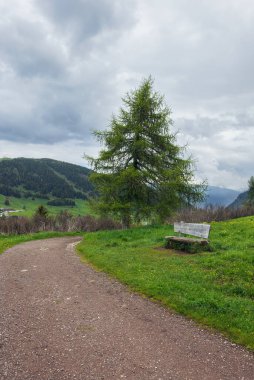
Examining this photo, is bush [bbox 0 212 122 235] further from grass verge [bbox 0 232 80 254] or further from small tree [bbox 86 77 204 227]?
small tree [bbox 86 77 204 227]

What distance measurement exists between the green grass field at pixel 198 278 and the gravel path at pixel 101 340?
561 millimetres

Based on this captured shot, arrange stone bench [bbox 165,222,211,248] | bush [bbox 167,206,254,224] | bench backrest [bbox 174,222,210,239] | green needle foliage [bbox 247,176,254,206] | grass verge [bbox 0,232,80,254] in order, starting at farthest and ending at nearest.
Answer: green needle foliage [bbox 247,176,254,206]
bush [bbox 167,206,254,224]
grass verge [bbox 0,232,80,254]
bench backrest [bbox 174,222,210,239]
stone bench [bbox 165,222,211,248]

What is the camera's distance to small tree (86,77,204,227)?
28484 mm

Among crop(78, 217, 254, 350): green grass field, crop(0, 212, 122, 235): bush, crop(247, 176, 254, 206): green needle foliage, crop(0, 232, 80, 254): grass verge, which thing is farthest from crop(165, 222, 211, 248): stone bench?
crop(247, 176, 254, 206): green needle foliage

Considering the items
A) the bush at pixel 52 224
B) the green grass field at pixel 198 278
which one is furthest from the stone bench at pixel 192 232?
the bush at pixel 52 224

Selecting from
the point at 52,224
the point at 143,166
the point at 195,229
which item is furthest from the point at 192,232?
the point at 52,224

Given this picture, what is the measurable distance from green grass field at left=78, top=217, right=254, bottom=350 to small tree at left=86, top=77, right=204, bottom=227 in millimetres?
9351

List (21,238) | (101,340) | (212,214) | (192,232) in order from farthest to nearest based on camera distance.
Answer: (212,214) → (21,238) → (192,232) → (101,340)

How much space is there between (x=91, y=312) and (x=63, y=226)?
3075 centimetres

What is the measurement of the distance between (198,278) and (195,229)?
24.0 feet

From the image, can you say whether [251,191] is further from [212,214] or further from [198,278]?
[198,278]

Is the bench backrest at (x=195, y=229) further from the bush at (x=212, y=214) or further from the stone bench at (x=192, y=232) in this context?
the bush at (x=212, y=214)

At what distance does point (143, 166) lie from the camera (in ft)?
97.7

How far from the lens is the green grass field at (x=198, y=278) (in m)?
8.55
